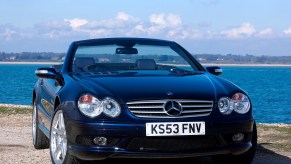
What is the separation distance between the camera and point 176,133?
5.49 m

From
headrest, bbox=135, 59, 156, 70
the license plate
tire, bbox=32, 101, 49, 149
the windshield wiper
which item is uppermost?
headrest, bbox=135, 59, 156, 70

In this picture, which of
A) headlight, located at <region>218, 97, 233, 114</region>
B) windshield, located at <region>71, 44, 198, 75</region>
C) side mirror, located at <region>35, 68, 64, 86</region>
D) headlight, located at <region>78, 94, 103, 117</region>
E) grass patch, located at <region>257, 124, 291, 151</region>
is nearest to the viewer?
headlight, located at <region>78, 94, 103, 117</region>

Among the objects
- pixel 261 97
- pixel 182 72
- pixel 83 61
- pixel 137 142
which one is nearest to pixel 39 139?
pixel 83 61

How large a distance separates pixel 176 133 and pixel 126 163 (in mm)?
1496

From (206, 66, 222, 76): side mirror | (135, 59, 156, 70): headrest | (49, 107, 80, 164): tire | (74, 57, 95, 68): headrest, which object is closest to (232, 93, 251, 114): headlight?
(206, 66, 222, 76): side mirror

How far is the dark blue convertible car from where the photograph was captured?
5.51 meters

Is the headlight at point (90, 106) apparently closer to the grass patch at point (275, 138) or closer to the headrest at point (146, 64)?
the headrest at point (146, 64)

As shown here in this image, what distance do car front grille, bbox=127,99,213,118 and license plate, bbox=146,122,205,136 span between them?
0.09m

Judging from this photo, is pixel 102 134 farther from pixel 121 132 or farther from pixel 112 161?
pixel 112 161

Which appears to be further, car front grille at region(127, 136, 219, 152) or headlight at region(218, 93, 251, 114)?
headlight at region(218, 93, 251, 114)

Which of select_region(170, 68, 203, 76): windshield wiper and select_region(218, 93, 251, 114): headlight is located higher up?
select_region(170, 68, 203, 76): windshield wiper

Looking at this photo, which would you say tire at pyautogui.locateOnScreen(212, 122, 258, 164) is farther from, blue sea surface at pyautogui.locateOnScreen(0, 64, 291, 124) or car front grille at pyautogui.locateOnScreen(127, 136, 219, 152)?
blue sea surface at pyautogui.locateOnScreen(0, 64, 291, 124)

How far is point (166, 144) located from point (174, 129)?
0.16 metres

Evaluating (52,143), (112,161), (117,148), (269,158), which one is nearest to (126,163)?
(112,161)
